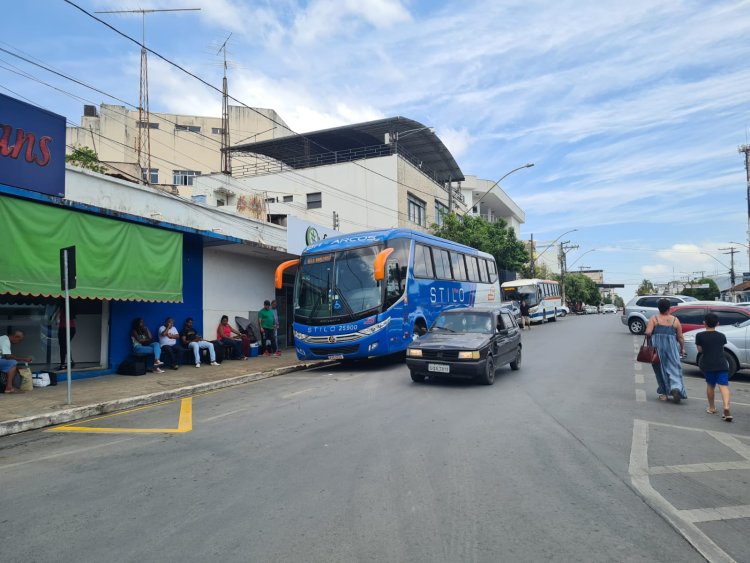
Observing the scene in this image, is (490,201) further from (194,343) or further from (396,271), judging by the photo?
(194,343)

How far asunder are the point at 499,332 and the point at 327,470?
6.84 m

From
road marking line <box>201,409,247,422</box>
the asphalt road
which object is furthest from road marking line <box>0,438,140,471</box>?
road marking line <box>201,409,247,422</box>

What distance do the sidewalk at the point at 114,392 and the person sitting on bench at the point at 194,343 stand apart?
0.32 meters

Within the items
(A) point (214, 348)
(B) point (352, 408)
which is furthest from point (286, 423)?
(A) point (214, 348)

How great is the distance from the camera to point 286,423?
289 inches

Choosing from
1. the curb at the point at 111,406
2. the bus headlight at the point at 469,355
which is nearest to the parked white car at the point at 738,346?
the bus headlight at the point at 469,355

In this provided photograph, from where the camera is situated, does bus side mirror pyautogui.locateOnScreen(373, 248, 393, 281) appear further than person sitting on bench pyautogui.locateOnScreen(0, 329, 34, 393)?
Yes

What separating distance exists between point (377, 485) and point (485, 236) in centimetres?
2968

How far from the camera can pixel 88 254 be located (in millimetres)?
11094

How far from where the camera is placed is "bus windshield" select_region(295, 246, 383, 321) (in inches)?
504

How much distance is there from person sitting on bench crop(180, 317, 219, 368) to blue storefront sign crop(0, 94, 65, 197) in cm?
523

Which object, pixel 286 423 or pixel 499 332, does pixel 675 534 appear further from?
pixel 499 332

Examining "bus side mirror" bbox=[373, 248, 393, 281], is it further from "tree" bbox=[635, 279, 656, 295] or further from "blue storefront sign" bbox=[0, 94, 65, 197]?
"tree" bbox=[635, 279, 656, 295]

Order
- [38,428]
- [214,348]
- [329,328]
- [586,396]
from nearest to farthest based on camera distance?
[38,428] < [586,396] < [329,328] < [214,348]
